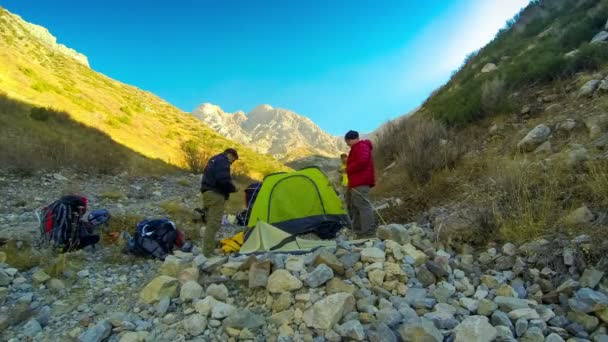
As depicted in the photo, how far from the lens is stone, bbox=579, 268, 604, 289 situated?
3512 millimetres

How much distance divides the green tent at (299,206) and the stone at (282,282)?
2832mm

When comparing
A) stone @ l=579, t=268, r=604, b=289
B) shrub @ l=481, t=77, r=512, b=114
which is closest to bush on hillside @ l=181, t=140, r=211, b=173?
shrub @ l=481, t=77, r=512, b=114

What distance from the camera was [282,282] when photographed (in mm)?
3859

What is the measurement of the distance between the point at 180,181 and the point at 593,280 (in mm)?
15301

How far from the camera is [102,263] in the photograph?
19.6ft

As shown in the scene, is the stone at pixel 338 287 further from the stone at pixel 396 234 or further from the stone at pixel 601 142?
the stone at pixel 601 142

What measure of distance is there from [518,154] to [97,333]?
7.91 m

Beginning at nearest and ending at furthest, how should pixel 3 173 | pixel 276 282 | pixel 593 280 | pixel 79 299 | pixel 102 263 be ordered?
pixel 593 280 < pixel 276 282 < pixel 79 299 < pixel 102 263 < pixel 3 173

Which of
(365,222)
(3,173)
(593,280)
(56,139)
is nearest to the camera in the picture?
(593,280)

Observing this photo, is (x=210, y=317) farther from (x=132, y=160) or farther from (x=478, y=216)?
(x=132, y=160)

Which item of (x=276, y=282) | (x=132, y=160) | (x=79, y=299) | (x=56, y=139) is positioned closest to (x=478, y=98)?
(x=276, y=282)

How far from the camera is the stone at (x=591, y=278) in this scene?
3.51 meters

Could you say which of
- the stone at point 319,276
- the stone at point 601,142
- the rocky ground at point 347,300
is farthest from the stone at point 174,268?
the stone at point 601,142

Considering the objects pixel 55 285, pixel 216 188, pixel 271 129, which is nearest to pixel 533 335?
pixel 216 188
